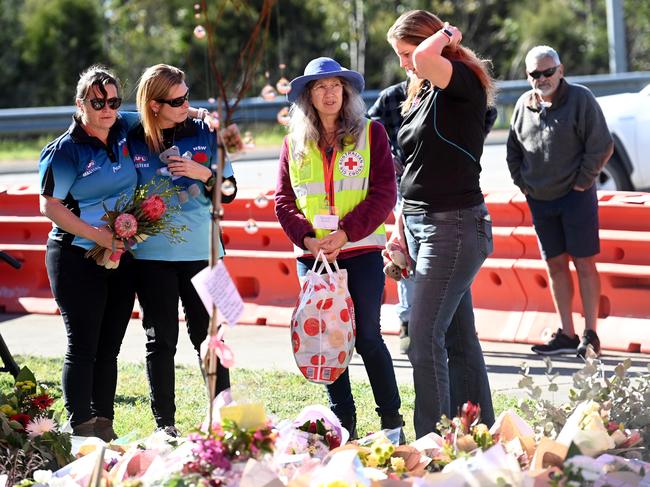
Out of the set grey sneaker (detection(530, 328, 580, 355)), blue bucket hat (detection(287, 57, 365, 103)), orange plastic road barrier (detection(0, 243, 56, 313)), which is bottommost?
grey sneaker (detection(530, 328, 580, 355))

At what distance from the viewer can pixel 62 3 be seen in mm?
44906

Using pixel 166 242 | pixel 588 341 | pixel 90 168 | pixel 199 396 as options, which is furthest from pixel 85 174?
pixel 588 341

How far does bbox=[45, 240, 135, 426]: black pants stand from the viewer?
19.7 ft

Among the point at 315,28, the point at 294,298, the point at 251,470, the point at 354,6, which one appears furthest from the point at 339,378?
the point at 315,28

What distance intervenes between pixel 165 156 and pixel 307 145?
690 millimetres

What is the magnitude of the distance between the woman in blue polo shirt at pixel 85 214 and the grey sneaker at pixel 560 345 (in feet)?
10.2

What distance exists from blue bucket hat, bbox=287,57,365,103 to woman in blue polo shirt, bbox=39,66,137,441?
2.75 feet

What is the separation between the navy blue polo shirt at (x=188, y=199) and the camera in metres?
6.05

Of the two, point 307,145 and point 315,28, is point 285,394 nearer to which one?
point 307,145

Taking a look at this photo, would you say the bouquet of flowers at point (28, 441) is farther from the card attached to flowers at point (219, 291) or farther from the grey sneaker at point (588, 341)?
the grey sneaker at point (588, 341)

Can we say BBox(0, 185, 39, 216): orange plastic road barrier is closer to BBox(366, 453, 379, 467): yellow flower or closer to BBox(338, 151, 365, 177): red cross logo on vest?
BBox(338, 151, 365, 177): red cross logo on vest

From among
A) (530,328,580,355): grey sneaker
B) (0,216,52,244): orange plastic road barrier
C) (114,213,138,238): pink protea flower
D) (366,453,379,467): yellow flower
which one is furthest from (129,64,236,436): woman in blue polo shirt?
(0,216,52,244): orange plastic road barrier

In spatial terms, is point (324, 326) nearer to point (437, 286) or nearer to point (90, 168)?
point (437, 286)

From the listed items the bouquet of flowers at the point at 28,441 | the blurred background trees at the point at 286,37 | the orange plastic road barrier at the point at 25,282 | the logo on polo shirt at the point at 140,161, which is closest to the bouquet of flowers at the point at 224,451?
the bouquet of flowers at the point at 28,441
